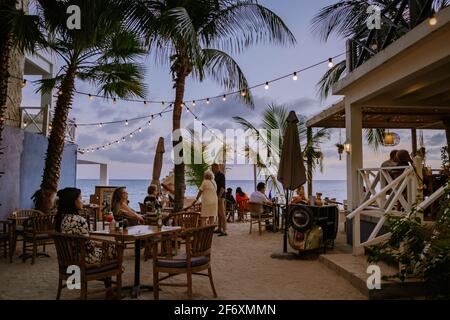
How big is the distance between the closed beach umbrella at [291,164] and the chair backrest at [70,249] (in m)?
3.92

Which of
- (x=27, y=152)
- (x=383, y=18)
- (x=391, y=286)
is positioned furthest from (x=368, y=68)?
(x=27, y=152)

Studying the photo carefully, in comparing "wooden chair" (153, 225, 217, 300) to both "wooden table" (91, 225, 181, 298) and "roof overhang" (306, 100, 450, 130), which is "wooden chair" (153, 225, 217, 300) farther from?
"roof overhang" (306, 100, 450, 130)

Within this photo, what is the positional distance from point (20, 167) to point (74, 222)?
6340mm

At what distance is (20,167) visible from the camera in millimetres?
9547

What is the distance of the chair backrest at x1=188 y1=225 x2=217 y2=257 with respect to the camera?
13.8 ft

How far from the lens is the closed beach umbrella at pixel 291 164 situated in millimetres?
6848

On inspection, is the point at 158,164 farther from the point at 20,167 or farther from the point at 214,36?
the point at 214,36

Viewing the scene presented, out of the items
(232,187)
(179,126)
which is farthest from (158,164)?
(232,187)

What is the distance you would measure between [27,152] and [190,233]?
7.39 m

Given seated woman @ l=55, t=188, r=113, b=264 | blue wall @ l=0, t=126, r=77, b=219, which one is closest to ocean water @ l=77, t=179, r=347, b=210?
blue wall @ l=0, t=126, r=77, b=219

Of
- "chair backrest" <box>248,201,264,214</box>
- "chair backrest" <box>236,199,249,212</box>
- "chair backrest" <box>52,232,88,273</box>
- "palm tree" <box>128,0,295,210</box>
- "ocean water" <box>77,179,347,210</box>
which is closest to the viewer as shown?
"chair backrest" <box>52,232,88,273</box>

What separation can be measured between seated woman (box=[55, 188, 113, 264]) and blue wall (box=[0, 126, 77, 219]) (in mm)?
4946

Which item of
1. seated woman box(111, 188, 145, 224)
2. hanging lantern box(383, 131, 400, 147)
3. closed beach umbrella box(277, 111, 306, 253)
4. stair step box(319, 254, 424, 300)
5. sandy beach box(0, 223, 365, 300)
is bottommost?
sandy beach box(0, 223, 365, 300)

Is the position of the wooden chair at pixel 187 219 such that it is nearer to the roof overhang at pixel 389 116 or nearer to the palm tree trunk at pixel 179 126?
the palm tree trunk at pixel 179 126
